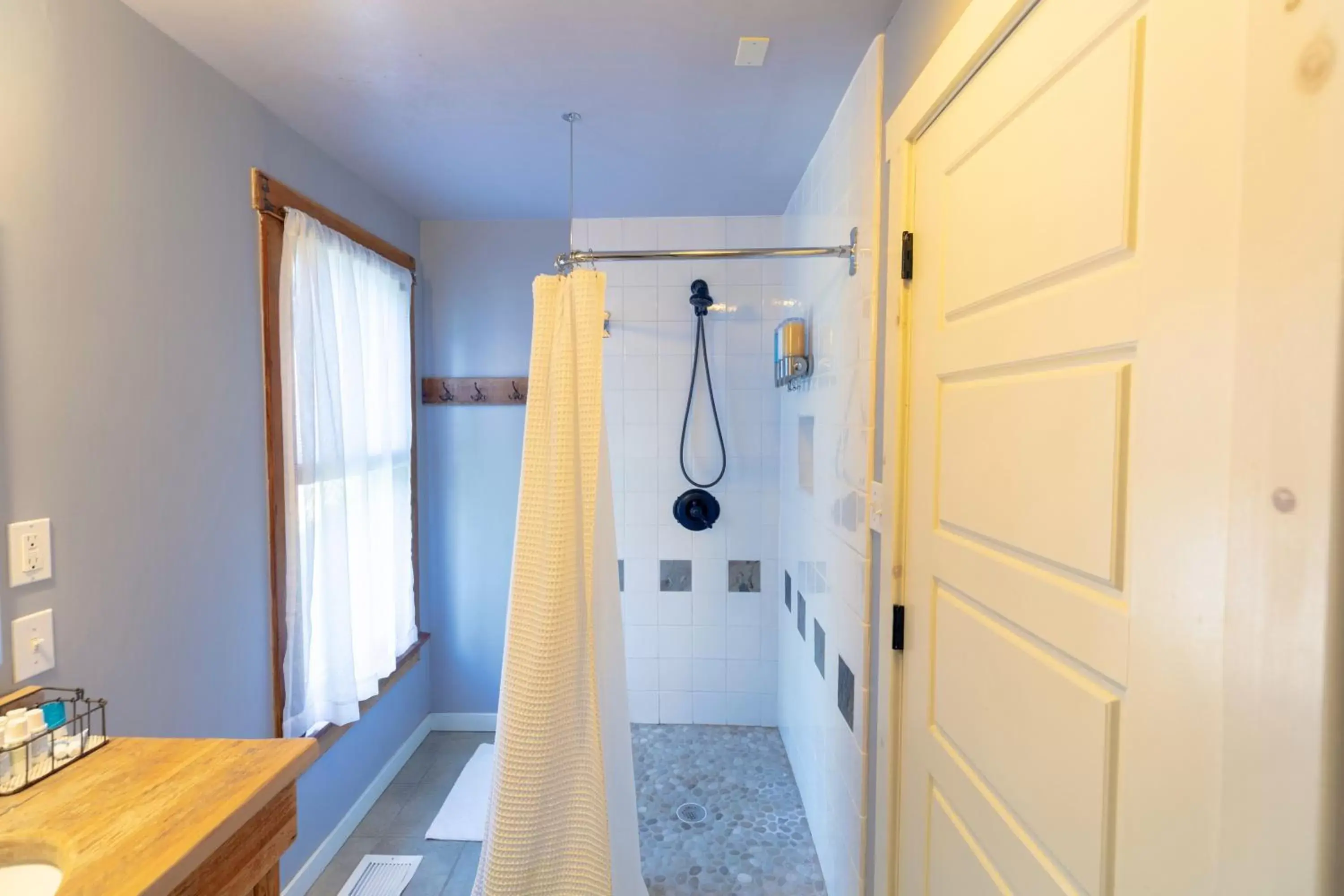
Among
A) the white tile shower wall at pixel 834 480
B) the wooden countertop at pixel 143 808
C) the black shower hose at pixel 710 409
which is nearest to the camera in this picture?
the wooden countertop at pixel 143 808

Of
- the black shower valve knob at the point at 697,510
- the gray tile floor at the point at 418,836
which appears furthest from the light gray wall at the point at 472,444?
the black shower valve knob at the point at 697,510

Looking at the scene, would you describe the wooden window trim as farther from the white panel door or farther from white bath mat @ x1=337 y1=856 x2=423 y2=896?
the white panel door

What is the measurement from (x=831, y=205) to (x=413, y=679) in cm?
274

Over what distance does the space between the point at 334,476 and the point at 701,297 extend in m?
1.67

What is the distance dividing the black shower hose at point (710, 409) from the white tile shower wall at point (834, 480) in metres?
0.36

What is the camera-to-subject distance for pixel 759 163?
7.02ft

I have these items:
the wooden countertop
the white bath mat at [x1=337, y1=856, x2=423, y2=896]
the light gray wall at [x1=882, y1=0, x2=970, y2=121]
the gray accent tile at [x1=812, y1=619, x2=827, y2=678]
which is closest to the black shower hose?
the gray accent tile at [x1=812, y1=619, x2=827, y2=678]

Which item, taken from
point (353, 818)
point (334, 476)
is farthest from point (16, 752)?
point (353, 818)

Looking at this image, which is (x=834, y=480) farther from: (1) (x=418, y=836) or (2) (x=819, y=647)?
(1) (x=418, y=836)

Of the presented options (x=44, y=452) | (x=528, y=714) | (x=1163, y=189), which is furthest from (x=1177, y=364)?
(x=44, y=452)

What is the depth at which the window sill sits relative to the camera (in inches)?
76.8

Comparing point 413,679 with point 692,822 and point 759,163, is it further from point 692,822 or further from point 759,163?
point 759,163

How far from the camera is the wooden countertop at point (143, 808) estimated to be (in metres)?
0.75

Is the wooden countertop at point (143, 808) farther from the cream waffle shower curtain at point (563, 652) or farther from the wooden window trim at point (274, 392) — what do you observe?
the wooden window trim at point (274, 392)
